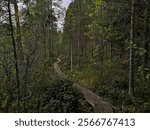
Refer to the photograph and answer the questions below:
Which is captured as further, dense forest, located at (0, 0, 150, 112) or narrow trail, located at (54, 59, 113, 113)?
narrow trail, located at (54, 59, 113, 113)

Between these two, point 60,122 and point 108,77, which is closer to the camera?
point 60,122

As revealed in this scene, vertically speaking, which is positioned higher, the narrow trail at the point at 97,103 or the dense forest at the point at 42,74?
the dense forest at the point at 42,74

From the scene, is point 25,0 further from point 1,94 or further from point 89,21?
point 89,21

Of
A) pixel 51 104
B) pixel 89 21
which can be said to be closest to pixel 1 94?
pixel 51 104

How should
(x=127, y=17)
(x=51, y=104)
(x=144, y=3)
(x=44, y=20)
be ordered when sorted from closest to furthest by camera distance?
(x=44, y=20), (x=51, y=104), (x=144, y=3), (x=127, y=17)

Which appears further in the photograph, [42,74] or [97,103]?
[42,74]

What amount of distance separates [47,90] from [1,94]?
9.62ft

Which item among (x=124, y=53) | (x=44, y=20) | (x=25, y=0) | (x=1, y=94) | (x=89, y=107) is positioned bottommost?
(x=89, y=107)

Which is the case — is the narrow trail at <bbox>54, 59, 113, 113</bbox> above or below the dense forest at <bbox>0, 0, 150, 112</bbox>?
below

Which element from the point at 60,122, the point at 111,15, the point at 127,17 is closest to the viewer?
the point at 60,122

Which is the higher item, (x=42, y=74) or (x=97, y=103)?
(x=42, y=74)

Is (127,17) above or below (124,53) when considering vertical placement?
above

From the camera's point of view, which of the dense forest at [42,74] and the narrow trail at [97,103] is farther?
the narrow trail at [97,103]

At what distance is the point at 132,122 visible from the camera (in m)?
5.89
